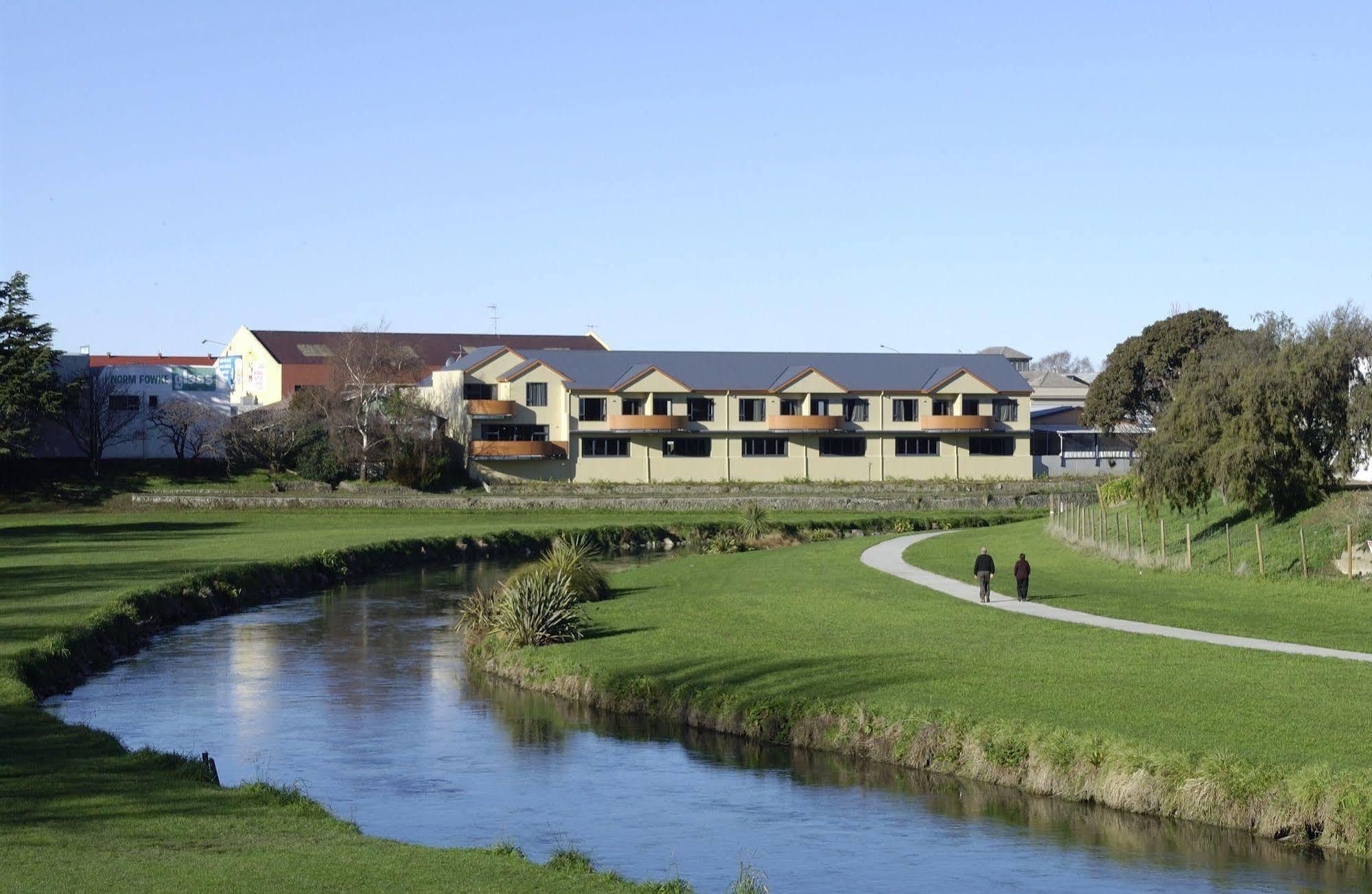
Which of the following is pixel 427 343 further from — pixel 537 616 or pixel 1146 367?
pixel 537 616

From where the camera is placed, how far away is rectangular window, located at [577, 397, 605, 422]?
325 ft

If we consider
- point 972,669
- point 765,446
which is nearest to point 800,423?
point 765,446

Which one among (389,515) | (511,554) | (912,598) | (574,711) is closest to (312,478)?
(389,515)

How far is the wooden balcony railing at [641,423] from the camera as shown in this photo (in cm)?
9775

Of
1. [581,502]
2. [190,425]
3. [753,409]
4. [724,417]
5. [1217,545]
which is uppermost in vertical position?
[753,409]

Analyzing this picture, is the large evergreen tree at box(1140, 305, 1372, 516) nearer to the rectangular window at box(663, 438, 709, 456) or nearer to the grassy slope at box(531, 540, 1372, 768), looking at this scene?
the grassy slope at box(531, 540, 1372, 768)

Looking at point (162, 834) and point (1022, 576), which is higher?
point (1022, 576)

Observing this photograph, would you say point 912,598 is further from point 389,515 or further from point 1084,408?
point 1084,408

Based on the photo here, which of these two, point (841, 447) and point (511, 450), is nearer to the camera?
point (511, 450)

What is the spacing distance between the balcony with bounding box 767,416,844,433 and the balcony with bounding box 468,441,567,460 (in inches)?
579

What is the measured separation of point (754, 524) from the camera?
66.9 metres

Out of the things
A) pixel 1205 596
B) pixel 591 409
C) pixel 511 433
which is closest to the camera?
pixel 1205 596

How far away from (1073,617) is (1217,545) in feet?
42.4

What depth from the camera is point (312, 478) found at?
8938cm
